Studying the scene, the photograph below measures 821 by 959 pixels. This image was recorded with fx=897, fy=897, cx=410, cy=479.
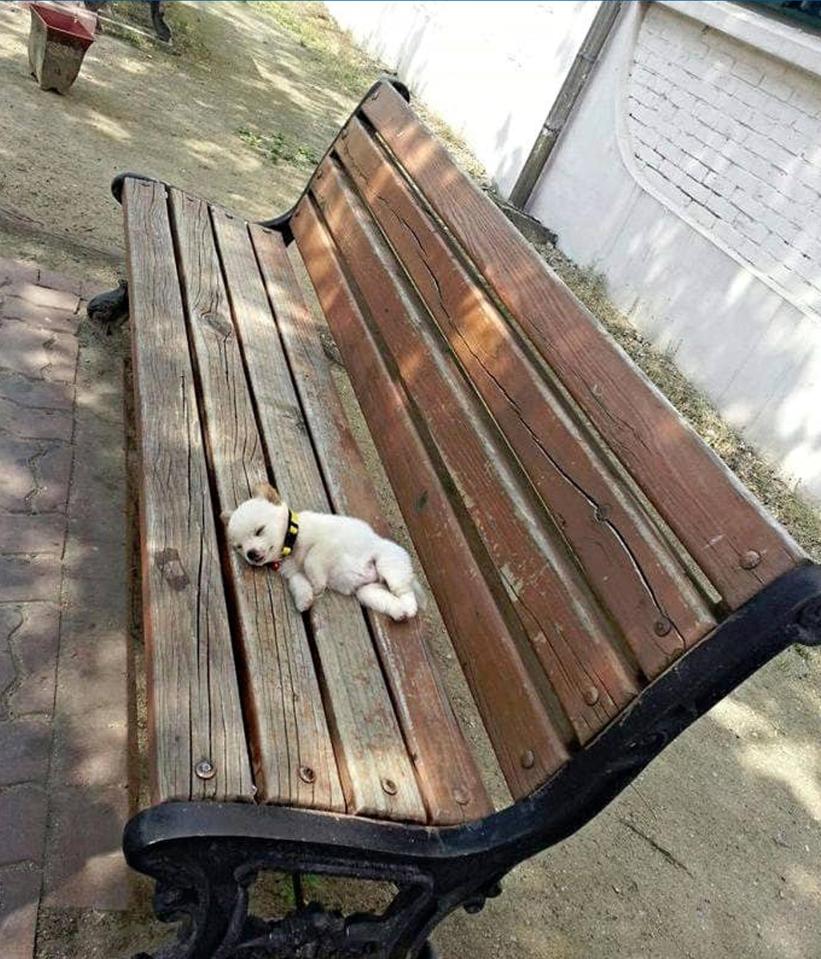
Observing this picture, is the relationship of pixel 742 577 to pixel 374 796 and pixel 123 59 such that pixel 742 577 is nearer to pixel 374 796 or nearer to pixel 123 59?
pixel 374 796

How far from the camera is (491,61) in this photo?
1038 centimetres

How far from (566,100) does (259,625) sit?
7.68m

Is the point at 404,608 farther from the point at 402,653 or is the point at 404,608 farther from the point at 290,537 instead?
the point at 290,537

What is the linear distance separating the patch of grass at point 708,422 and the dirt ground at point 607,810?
4.8 inches

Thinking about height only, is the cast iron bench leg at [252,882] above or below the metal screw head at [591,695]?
below

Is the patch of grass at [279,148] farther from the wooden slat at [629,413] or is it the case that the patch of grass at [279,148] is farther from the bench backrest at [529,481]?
the wooden slat at [629,413]

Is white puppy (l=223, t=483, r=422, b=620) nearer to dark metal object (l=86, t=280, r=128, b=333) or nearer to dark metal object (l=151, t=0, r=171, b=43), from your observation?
dark metal object (l=86, t=280, r=128, b=333)

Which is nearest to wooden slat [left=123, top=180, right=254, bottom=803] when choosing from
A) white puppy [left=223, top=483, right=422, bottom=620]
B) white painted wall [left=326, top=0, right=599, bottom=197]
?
white puppy [left=223, top=483, right=422, bottom=620]

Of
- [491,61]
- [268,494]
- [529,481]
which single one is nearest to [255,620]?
[268,494]

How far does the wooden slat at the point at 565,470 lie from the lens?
1745 millimetres

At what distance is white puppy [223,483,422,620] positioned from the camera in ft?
7.48

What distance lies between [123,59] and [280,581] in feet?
25.0

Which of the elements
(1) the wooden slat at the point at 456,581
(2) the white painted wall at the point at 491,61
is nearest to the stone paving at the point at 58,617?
(1) the wooden slat at the point at 456,581

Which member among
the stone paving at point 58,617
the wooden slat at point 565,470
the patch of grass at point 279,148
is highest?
the wooden slat at point 565,470
